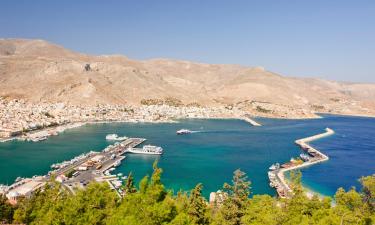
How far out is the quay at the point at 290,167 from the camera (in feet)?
151

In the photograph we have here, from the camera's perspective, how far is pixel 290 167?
6019 centimetres

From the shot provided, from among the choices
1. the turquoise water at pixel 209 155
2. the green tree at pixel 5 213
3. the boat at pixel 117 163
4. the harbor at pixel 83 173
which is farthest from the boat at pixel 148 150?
the green tree at pixel 5 213

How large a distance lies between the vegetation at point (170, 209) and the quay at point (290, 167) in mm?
7838

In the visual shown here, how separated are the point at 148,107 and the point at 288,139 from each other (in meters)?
76.0

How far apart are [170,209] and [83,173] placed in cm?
3764

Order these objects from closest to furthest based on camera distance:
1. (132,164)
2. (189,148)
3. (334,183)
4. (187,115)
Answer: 1. (334,183)
2. (132,164)
3. (189,148)
4. (187,115)

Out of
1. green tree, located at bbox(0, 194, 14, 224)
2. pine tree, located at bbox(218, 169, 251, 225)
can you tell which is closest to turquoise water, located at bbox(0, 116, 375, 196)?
pine tree, located at bbox(218, 169, 251, 225)

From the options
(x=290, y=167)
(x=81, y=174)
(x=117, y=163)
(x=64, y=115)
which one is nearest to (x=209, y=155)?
(x=290, y=167)

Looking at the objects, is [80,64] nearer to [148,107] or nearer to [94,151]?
[148,107]

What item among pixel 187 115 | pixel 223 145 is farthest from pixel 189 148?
pixel 187 115

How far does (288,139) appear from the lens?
3688 inches

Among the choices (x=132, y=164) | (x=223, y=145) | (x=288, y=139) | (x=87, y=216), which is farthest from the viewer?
(x=288, y=139)

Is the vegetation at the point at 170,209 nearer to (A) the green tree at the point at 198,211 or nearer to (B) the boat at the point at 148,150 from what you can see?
(A) the green tree at the point at 198,211

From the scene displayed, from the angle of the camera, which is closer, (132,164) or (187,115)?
(132,164)
